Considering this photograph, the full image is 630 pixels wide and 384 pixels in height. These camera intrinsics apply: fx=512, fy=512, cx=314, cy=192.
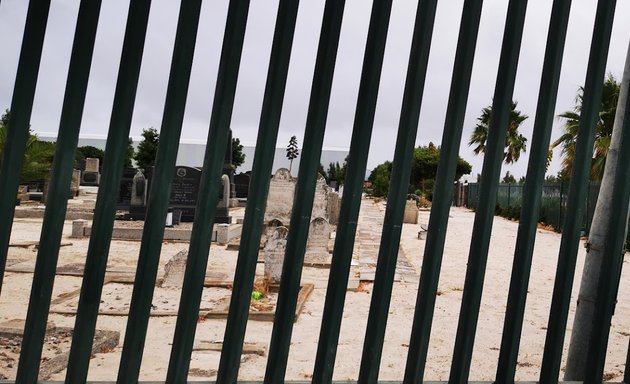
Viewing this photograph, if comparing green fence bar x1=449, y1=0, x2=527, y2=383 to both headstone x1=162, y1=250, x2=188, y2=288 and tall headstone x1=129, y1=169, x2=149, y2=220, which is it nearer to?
headstone x1=162, y1=250, x2=188, y2=288

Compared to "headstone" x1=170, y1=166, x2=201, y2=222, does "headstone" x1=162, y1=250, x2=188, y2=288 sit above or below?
below

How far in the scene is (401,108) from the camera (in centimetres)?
135

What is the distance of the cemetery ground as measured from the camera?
4.13 metres

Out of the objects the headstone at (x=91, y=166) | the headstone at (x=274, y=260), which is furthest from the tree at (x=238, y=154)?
the headstone at (x=274, y=260)

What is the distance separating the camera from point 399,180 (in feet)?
4.30

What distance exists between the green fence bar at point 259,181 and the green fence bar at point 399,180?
1.04 ft

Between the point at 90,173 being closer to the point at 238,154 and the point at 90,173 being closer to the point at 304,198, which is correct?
the point at 238,154

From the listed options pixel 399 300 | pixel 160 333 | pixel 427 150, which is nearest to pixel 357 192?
pixel 160 333

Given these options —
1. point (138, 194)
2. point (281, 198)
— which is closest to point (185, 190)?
point (138, 194)

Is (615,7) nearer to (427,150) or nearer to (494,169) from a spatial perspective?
(494,169)

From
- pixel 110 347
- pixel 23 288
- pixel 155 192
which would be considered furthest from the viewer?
pixel 23 288

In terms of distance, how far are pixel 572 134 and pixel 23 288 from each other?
18015mm

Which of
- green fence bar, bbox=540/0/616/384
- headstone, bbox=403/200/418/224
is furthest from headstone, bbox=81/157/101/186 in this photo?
green fence bar, bbox=540/0/616/384

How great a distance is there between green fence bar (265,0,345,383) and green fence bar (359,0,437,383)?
206 mm
